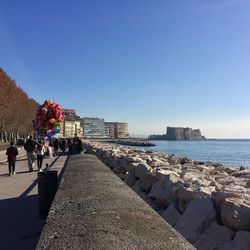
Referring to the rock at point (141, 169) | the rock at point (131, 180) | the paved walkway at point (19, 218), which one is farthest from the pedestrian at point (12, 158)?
the rock at point (141, 169)

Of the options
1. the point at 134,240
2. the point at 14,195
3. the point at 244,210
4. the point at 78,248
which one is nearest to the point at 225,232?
the point at 244,210

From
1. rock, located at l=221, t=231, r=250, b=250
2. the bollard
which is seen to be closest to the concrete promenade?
rock, located at l=221, t=231, r=250, b=250

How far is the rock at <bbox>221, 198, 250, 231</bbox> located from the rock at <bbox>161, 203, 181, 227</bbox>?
1.29 m

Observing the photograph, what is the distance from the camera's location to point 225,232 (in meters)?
4.90

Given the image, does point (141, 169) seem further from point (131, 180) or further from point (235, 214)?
point (235, 214)

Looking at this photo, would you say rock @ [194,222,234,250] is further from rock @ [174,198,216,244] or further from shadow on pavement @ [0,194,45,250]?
shadow on pavement @ [0,194,45,250]

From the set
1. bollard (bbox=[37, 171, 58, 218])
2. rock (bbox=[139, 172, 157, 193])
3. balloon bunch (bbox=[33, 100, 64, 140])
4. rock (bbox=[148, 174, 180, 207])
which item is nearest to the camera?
rock (bbox=[148, 174, 180, 207])

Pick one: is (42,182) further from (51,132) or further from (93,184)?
(51,132)

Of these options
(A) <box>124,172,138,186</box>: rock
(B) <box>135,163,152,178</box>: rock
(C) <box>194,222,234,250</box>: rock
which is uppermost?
(B) <box>135,163,152,178</box>: rock

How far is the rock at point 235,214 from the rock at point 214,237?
9 centimetres

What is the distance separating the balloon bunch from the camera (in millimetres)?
17938

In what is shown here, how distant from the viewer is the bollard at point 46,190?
323 inches

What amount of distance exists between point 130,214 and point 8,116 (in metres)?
58.9

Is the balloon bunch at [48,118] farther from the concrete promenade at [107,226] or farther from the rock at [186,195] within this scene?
the concrete promenade at [107,226]
